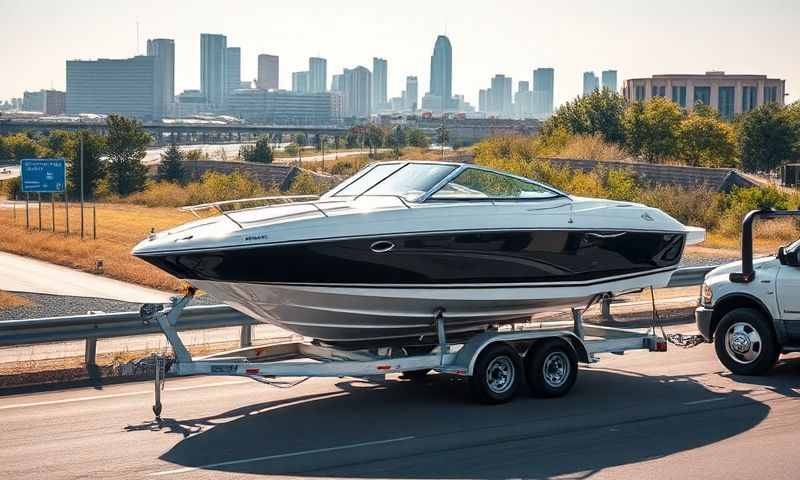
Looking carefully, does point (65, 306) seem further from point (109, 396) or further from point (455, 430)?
point (455, 430)

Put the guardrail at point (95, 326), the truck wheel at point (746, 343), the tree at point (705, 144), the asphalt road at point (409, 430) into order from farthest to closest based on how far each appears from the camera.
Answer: the tree at point (705, 144)
the truck wheel at point (746, 343)
the guardrail at point (95, 326)
the asphalt road at point (409, 430)

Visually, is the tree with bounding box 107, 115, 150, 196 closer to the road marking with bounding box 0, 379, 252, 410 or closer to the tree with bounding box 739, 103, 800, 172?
the tree with bounding box 739, 103, 800, 172

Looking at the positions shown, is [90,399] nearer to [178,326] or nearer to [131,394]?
[131,394]

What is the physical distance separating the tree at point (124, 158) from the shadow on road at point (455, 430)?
6368 cm

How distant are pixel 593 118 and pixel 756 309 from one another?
6547 cm

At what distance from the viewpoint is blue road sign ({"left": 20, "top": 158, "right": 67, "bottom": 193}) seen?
47.7m

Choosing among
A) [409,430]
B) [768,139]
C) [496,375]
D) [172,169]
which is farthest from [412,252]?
[768,139]

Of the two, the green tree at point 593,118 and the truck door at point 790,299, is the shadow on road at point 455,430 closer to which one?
the truck door at point 790,299

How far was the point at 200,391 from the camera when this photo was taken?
12.5 m

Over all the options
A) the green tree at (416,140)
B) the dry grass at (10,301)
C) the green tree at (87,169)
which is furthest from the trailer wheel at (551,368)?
the green tree at (416,140)

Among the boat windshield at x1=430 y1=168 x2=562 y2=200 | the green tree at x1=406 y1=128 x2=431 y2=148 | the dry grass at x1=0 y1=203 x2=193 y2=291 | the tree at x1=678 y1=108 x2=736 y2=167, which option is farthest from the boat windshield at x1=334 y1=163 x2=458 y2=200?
the green tree at x1=406 y1=128 x2=431 y2=148

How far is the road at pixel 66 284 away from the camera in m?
28.6

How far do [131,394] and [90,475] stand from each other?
3392mm

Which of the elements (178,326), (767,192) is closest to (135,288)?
(178,326)
